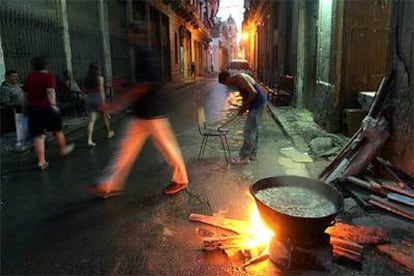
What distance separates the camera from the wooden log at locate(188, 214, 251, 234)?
13.7 feet

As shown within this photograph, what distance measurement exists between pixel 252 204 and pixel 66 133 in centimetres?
645

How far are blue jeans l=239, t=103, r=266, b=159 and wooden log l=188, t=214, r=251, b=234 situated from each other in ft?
9.07

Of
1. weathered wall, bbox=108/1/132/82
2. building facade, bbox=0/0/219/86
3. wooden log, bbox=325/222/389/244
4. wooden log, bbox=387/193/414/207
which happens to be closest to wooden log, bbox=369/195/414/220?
wooden log, bbox=387/193/414/207

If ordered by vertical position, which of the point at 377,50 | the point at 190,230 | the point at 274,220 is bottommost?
the point at 190,230

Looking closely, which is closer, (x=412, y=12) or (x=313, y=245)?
(x=313, y=245)

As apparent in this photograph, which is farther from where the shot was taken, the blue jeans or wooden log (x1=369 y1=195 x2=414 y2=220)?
the blue jeans

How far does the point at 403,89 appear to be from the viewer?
5.25 metres

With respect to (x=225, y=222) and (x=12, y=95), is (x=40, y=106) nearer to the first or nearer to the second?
(x=12, y=95)

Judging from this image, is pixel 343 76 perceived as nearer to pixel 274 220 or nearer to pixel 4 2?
pixel 274 220

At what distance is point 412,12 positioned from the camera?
16.5 ft

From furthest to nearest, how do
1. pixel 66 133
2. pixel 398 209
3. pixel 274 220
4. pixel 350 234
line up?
pixel 66 133 < pixel 398 209 < pixel 350 234 < pixel 274 220

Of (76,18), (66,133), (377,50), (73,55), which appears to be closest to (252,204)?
(377,50)

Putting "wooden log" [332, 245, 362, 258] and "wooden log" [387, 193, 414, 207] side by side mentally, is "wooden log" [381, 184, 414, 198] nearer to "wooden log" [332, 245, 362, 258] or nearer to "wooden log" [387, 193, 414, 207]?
"wooden log" [387, 193, 414, 207]

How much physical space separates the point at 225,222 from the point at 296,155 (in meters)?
3.47
